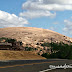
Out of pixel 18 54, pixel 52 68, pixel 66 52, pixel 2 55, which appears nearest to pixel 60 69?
pixel 52 68

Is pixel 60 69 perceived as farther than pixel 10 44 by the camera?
No

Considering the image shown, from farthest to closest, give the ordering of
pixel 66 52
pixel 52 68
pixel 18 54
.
A: pixel 66 52, pixel 18 54, pixel 52 68

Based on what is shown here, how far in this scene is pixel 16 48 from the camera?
66875mm

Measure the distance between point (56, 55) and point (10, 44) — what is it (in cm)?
1535

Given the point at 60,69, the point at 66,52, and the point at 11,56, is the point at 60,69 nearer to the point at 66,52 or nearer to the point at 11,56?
the point at 11,56

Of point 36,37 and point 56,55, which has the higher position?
point 36,37

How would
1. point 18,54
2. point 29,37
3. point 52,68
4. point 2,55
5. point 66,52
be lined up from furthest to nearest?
point 29,37
point 66,52
point 18,54
point 2,55
point 52,68

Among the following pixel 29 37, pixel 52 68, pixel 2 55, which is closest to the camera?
pixel 52 68

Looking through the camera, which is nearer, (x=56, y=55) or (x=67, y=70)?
(x=67, y=70)

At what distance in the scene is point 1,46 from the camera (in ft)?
216

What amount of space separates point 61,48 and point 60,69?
56731 mm

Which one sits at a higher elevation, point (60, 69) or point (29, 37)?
point (29, 37)

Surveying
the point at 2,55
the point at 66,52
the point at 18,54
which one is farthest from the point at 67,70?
the point at 66,52

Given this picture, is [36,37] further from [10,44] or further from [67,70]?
[67,70]
